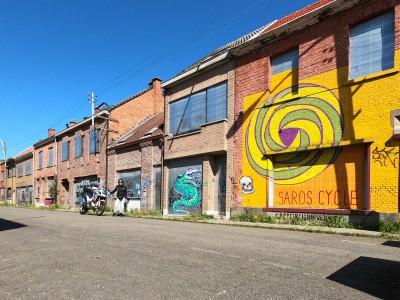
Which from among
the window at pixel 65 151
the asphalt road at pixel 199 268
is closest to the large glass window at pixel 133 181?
the window at pixel 65 151

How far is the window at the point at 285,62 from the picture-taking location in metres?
12.8

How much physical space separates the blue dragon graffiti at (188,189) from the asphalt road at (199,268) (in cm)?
853

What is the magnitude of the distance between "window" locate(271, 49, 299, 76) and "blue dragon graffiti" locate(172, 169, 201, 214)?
19.3 feet

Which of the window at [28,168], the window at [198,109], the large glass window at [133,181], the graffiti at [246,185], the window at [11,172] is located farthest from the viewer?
the window at [11,172]

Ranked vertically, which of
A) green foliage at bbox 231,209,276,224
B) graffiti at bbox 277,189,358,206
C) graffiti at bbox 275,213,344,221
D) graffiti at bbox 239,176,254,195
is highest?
graffiti at bbox 239,176,254,195

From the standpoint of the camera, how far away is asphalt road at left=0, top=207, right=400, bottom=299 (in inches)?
153

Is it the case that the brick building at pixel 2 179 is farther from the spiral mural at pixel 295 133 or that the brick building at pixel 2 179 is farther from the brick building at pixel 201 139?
the spiral mural at pixel 295 133

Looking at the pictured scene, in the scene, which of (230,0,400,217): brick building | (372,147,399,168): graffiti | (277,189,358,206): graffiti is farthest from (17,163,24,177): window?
(372,147,399,168): graffiti

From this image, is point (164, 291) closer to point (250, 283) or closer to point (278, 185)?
point (250, 283)

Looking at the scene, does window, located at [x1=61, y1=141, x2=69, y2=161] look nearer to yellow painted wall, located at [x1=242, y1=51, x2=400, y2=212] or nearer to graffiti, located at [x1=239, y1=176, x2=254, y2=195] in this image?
graffiti, located at [x1=239, y1=176, x2=254, y2=195]

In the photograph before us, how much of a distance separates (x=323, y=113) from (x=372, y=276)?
7.80 metres

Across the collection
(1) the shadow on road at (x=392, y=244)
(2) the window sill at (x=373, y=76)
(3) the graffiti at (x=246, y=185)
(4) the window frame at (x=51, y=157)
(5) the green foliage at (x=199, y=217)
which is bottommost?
(5) the green foliage at (x=199, y=217)

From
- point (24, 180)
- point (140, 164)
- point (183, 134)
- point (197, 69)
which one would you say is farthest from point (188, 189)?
point (24, 180)

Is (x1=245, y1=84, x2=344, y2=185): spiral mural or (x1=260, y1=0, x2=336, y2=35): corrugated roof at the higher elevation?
(x1=260, y1=0, x2=336, y2=35): corrugated roof
